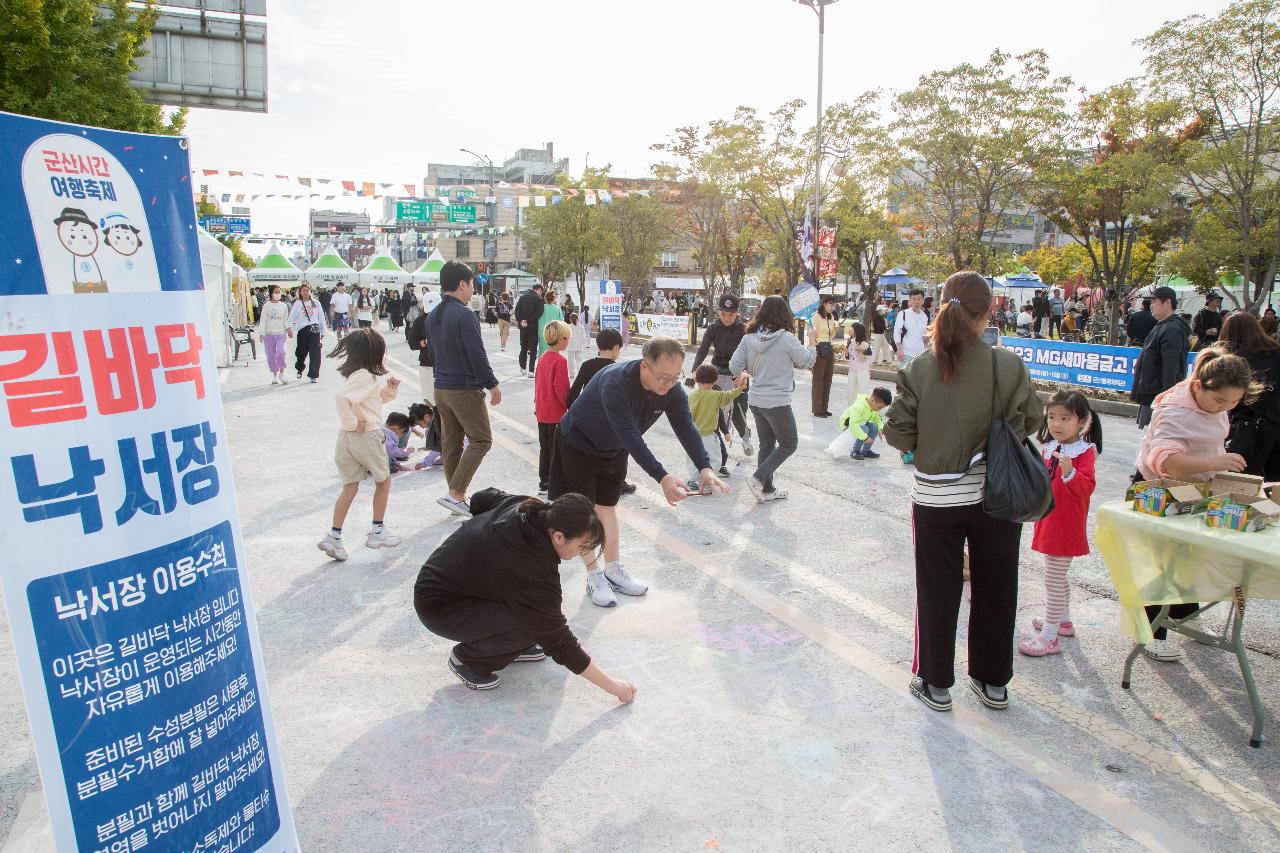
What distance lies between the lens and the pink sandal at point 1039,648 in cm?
430

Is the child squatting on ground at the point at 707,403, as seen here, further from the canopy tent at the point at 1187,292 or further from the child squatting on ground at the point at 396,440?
the canopy tent at the point at 1187,292

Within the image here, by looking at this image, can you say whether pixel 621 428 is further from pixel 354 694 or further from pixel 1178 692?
pixel 1178 692

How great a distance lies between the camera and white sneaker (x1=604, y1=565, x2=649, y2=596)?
5027 mm

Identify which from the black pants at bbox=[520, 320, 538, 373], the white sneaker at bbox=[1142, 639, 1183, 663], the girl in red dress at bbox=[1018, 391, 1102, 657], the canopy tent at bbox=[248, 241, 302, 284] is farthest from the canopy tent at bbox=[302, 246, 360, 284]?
the white sneaker at bbox=[1142, 639, 1183, 663]

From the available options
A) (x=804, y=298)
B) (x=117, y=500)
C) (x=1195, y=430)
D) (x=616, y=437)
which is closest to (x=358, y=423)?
(x=616, y=437)

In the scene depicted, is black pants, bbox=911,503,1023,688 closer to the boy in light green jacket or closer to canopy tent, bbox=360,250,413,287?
the boy in light green jacket

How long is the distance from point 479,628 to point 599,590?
1.21 metres

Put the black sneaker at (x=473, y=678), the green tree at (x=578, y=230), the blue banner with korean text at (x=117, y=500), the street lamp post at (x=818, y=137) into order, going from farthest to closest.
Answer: the green tree at (x=578, y=230) → the street lamp post at (x=818, y=137) → the black sneaker at (x=473, y=678) → the blue banner with korean text at (x=117, y=500)

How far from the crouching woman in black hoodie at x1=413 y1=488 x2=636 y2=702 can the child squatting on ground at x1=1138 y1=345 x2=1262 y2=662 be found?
2685 mm

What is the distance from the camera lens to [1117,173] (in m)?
16.9

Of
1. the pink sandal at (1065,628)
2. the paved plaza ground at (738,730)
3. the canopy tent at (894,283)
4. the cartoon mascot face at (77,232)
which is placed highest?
the canopy tent at (894,283)

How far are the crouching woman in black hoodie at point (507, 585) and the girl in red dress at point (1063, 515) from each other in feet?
7.24

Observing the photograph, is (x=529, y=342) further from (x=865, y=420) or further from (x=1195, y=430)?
(x=1195, y=430)

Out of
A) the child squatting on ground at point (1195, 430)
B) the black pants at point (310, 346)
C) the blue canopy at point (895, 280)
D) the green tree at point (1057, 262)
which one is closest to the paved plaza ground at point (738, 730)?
the child squatting on ground at point (1195, 430)
